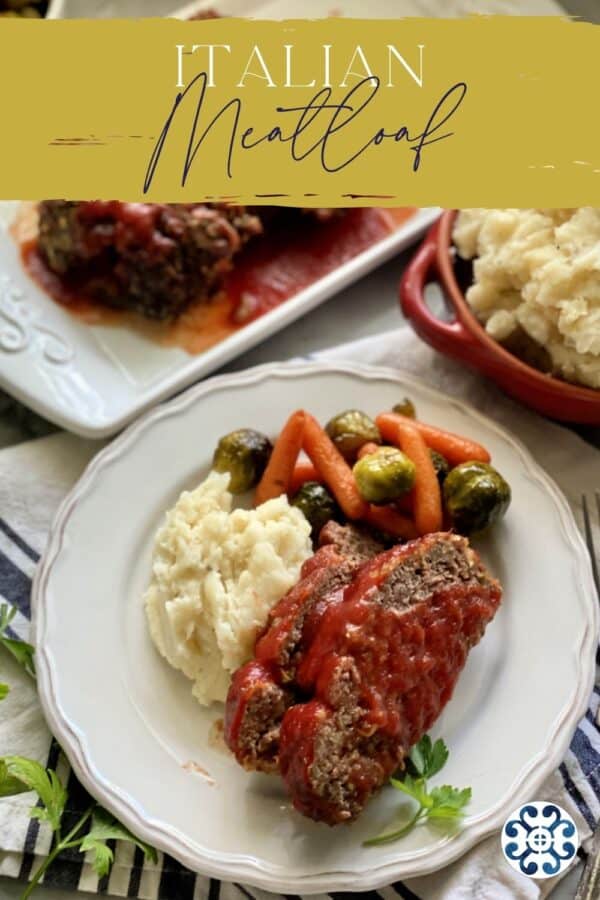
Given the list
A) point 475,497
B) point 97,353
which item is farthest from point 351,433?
point 97,353

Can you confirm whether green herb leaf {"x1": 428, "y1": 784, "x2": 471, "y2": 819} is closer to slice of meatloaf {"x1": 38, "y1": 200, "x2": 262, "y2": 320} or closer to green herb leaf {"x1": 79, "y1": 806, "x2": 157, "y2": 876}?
green herb leaf {"x1": 79, "y1": 806, "x2": 157, "y2": 876}

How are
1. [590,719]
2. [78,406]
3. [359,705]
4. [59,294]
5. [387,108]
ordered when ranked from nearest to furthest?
1. [359,705]
2. [590,719]
3. [387,108]
4. [78,406]
5. [59,294]

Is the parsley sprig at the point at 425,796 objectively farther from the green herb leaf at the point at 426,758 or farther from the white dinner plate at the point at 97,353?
the white dinner plate at the point at 97,353

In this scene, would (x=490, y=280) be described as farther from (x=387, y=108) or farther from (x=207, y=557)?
(x=207, y=557)

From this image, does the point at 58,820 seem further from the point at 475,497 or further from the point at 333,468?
the point at 475,497

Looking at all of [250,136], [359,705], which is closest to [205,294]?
[250,136]
